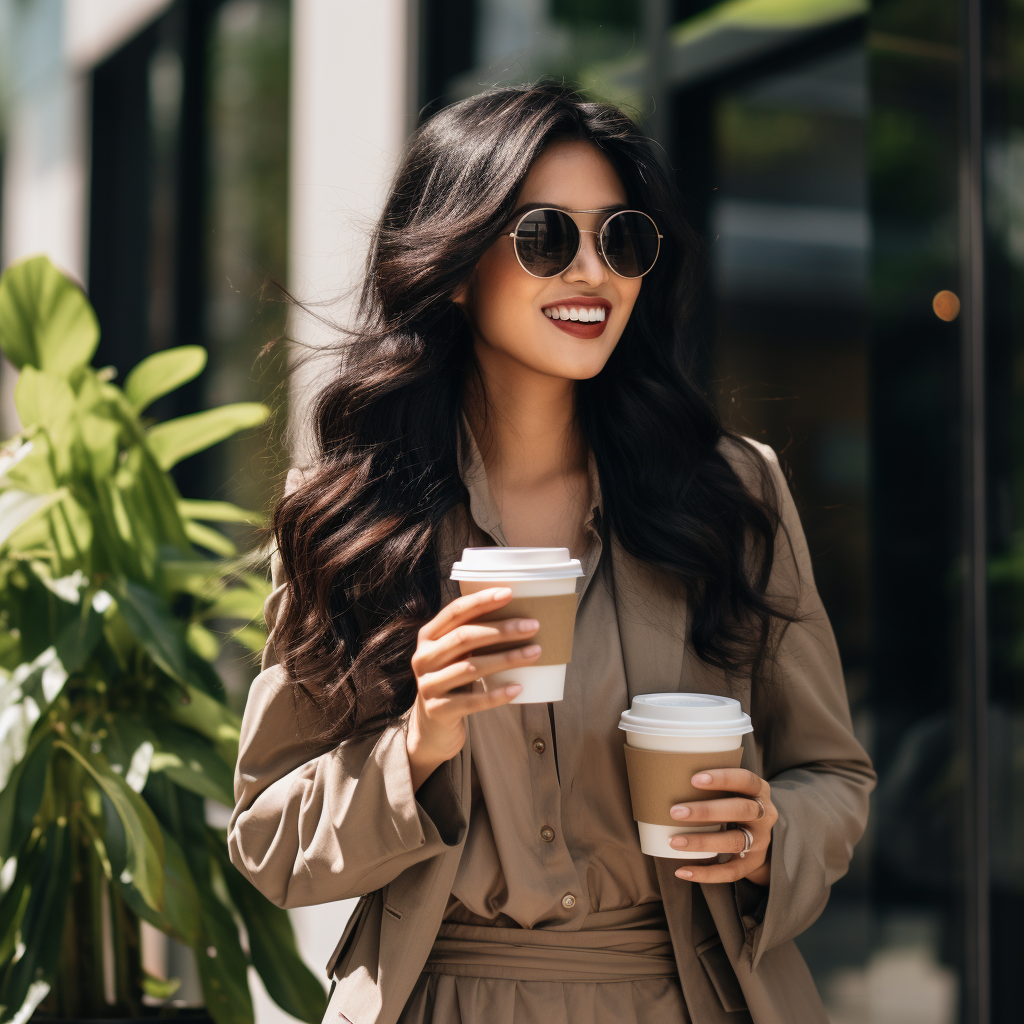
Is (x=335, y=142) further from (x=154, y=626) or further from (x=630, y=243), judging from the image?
(x=630, y=243)

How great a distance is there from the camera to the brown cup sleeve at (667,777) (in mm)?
1362

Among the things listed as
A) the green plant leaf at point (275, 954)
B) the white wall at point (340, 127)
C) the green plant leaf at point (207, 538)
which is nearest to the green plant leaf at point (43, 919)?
the green plant leaf at point (275, 954)

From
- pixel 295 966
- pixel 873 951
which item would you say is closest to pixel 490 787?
pixel 295 966

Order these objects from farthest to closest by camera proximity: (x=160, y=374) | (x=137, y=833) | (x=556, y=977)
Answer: (x=160, y=374) < (x=137, y=833) < (x=556, y=977)

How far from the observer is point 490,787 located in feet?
4.97

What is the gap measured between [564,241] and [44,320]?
137cm

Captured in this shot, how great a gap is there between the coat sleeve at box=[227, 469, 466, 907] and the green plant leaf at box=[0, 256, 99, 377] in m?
1.12

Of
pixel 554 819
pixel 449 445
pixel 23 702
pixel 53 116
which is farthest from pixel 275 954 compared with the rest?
pixel 53 116

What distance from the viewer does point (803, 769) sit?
1.65m

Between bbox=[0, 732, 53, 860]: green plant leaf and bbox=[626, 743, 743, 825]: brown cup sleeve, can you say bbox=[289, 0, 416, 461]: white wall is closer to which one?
bbox=[0, 732, 53, 860]: green plant leaf

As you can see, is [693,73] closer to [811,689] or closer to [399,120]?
[399,120]

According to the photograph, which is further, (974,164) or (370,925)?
(974,164)

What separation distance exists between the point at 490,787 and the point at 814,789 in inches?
17.5

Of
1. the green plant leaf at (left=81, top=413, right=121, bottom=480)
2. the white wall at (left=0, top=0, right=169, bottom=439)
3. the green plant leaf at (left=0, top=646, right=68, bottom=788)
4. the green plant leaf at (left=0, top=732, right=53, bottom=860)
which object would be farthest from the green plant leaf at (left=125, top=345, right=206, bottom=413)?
the white wall at (left=0, top=0, right=169, bottom=439)
